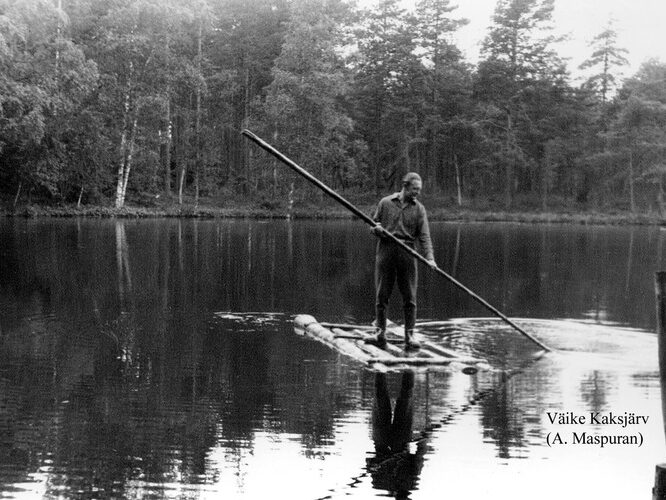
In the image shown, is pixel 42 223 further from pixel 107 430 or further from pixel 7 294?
pixel 107 430

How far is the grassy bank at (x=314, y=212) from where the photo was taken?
50.5m

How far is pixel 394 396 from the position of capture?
29.7 feet

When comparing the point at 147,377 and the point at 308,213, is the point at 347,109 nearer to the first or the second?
the point at 308,213

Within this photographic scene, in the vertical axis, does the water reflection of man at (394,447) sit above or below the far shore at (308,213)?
below

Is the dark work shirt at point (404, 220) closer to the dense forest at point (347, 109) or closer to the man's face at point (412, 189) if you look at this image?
the man's face at point (412, 189)

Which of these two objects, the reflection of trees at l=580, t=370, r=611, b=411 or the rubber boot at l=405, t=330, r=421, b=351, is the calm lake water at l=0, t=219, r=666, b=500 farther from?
the rubber boot at l=405, t=330, r=421, b=351

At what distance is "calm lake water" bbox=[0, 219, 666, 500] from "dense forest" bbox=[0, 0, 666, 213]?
35126 millimetres

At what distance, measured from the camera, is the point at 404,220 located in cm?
1149

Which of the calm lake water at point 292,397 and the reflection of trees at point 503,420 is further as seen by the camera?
the reflection of trees at point 503,420

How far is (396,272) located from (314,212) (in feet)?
156

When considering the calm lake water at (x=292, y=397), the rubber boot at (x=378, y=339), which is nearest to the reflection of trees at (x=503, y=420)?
the calm lake water at (x=292, y=397)

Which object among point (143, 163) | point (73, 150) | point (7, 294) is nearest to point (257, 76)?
point (143, 163)

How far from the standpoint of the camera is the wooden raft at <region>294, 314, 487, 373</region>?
10625mm

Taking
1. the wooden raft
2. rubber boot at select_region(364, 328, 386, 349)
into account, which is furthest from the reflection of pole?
rubber boot at select_region(364, 328, 386, 349)
